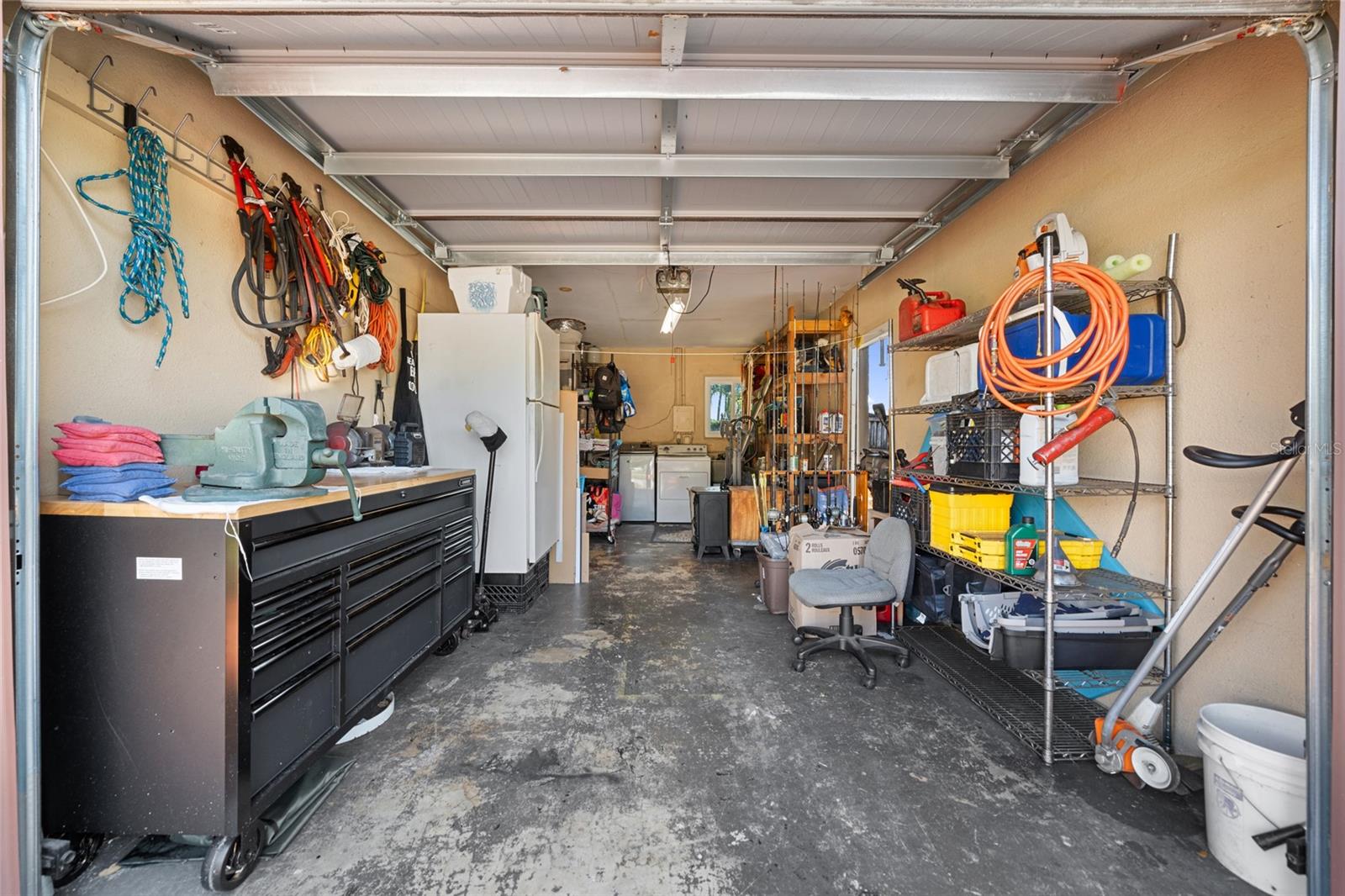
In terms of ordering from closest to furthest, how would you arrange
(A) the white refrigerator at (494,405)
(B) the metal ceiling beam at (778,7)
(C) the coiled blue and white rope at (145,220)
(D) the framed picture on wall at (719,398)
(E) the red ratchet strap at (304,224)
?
(B) the metal ceiling beam at (778,7) → (C) the coiled blue and white rope at (145,220) → (E) the red ratchet strap at (304,224) → (A) the white refrigerator at (494,405) → (D) the framed picture on wall at (719,398)

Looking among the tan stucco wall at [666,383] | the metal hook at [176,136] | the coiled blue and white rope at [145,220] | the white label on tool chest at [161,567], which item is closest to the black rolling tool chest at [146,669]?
the white label on tool chest at [161,567]

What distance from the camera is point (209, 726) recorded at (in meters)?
1.31

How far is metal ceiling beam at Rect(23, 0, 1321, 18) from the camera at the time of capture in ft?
3.97

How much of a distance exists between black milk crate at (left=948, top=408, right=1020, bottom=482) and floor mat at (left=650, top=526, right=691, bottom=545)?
3.94 m

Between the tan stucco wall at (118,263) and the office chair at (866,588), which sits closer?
the tan stucco wall at (118,263)

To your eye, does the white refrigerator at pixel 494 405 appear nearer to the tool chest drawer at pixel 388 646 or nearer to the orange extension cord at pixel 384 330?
the orange extension cord at pixel 384 330

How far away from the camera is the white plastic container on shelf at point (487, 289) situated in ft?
11.4

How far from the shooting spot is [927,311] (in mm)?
2740

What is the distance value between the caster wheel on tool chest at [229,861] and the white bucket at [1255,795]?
2.62 meters

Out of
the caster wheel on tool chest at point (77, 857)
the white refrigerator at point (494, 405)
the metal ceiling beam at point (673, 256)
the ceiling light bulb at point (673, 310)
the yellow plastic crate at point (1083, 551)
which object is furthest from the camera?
the ceiling light bulb at point (673, 310)

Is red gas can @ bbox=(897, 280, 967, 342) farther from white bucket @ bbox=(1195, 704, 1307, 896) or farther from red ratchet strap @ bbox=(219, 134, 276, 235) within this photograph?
red ratchet strap @ bbox=(219, 134, 276, 235)

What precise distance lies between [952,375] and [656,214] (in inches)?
76.4

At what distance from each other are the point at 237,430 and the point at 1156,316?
3161mm

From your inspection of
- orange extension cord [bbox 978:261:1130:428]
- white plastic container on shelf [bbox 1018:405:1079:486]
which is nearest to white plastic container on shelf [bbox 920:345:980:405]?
white plastic container on shelf [bbox 1018:405:1079:486]
